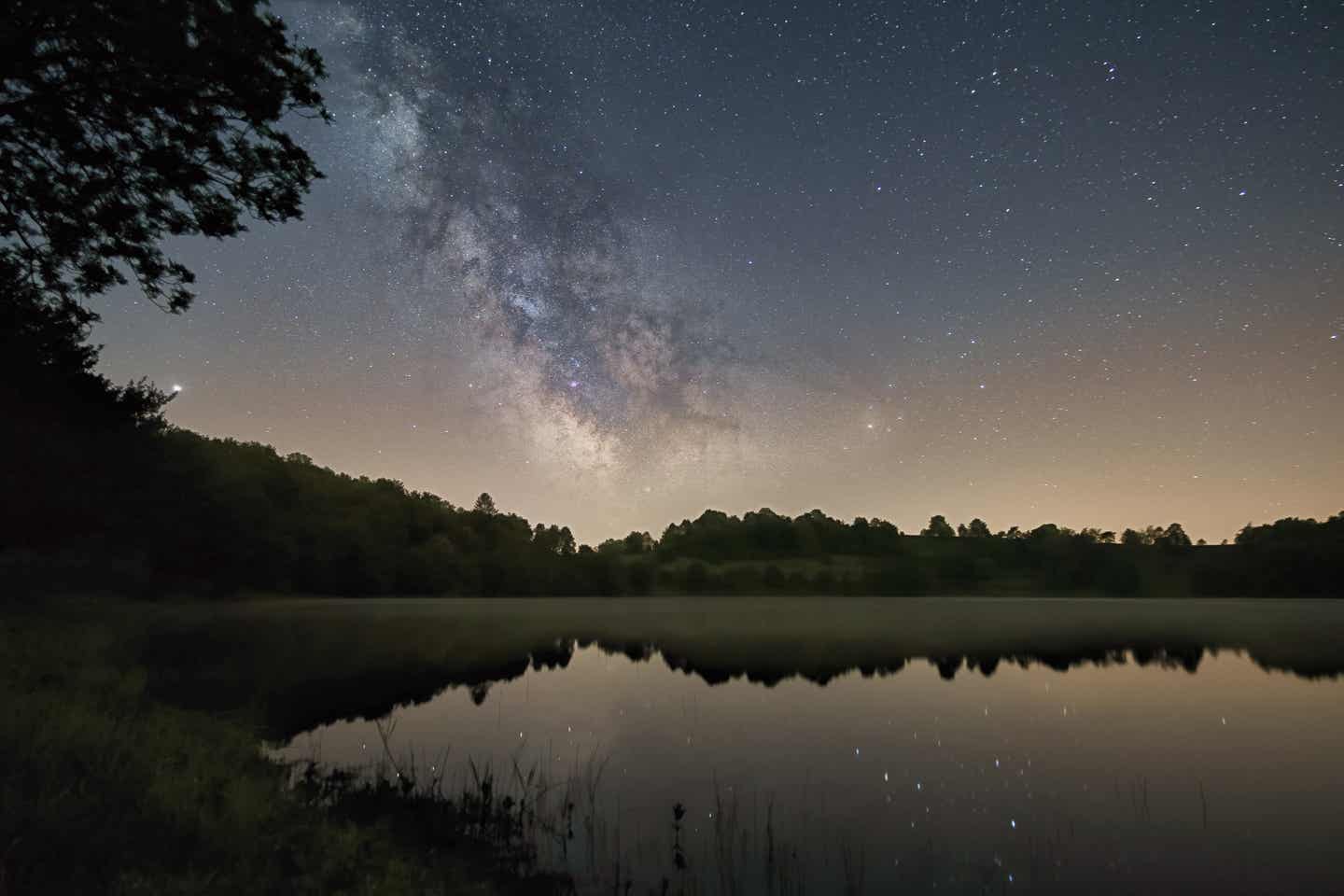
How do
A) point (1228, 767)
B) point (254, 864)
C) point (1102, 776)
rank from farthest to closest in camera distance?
point (1228, 767) → point (1102, 776) → point (254, 864)

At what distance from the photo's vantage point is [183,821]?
8.67 metres

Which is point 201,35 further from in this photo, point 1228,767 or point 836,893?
point 1228,767

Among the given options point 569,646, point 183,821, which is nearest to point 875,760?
point 183,821

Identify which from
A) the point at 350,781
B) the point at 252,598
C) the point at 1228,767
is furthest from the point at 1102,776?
the point at 252,598

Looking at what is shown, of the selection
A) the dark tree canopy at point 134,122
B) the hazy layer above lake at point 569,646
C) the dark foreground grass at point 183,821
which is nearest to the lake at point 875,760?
the hazy layer above lake at point 569,646

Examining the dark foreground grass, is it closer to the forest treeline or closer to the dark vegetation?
the dark vegetation

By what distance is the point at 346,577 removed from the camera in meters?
136

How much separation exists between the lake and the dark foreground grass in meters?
2.36

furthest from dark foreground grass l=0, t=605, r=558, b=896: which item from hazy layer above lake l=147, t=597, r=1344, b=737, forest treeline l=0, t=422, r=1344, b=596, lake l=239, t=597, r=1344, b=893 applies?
forest treeline l=0, t=422, r=1344, b=596

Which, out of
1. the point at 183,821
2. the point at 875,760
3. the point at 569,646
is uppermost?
the point at 183,821

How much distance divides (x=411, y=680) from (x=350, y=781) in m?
21.0

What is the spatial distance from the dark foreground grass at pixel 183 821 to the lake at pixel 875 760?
93.0 inches

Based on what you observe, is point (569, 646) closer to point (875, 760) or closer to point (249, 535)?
point (875, 760)

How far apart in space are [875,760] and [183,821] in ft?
60.9
